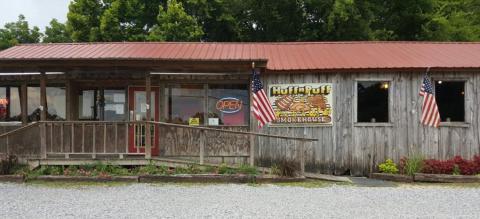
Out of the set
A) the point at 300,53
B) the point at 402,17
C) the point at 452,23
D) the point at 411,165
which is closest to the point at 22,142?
the point at 300,53

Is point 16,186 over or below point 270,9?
below

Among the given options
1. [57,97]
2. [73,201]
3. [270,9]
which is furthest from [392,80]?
[270,9]

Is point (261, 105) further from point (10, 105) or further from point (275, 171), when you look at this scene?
point (10, 105)

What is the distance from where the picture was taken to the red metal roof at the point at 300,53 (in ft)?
41.9

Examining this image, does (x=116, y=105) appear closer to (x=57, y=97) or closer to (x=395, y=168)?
(x=57, y=97)

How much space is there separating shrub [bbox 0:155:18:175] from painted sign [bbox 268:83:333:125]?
687 cm

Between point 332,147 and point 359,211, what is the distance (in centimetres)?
471

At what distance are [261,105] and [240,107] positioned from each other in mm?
1236

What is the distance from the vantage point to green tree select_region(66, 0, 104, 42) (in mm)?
25750

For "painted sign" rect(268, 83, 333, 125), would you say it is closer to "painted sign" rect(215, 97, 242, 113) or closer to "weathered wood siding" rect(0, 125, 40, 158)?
"painted sign" rect(215, 97, 242, 113)

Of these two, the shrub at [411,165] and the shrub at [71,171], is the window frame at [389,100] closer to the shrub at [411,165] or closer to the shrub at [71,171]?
the shrub at [411,165]

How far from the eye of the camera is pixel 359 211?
8.31 metres

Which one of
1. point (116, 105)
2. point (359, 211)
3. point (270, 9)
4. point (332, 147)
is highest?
point (270, 9)

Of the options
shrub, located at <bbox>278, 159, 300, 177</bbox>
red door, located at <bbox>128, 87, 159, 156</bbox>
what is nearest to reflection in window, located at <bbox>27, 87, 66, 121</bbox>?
red door, located at <bbox>128, 87, 159, 156</bbox>
